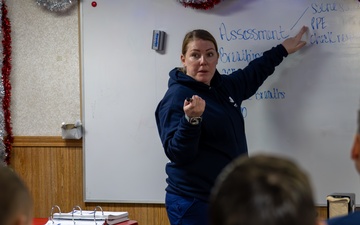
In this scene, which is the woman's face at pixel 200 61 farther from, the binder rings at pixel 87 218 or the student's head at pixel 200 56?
the binder rings at pixel 87 218

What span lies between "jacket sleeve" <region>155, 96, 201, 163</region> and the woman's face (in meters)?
0.20

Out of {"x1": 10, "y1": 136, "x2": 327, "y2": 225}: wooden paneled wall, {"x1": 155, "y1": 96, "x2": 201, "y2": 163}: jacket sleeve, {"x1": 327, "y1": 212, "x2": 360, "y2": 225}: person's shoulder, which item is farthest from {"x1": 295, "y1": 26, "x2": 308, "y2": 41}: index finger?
{"x1": 327, "y1": 212, "x2": 360, "y2": 225}: person's shoulder

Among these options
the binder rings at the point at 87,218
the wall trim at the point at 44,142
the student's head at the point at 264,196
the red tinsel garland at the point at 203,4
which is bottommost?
the binder rings at the point at 87,218

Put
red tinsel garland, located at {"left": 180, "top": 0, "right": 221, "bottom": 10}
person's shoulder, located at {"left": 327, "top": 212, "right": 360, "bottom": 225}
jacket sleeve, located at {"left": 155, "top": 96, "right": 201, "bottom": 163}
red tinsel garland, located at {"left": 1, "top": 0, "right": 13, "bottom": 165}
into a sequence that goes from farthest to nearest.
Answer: red tinsel garland, located at {"left": 1, "top": 0, "right": 13, "bottom": 165} → red tinsel garland, located at {"left": 180, "top": 0, "right": 221, "bottom": 10} → jacket sleeve, located at {"left": 155, "top": 96, "right": 201, "bottom": 163} → person's shoulder, located at {"left": 327, "top": 212, "right": 360, "bottom": 225}

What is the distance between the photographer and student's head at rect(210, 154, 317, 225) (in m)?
0.98

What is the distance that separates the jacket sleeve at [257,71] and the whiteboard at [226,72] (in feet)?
0.44

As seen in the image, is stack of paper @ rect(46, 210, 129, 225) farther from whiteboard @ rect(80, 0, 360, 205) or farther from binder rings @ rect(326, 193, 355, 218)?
binder rings @ rect(326, 193, 355, 218)

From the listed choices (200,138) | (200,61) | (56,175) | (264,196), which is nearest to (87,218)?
(200,138)

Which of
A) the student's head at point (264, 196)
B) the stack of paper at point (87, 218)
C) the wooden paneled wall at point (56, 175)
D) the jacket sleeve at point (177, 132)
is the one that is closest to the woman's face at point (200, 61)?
the jacket sleeve at point (177, 132)

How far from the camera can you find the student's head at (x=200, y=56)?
10.1 ft

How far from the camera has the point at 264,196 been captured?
99 centimetres

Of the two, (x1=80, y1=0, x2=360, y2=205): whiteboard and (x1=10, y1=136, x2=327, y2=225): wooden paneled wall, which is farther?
(x1=10, y1=136, x2=327, y2=225): wooden paneled wall

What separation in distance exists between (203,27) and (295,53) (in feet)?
1.77

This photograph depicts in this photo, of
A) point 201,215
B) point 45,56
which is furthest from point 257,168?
point 45,56
